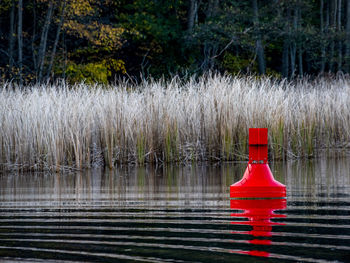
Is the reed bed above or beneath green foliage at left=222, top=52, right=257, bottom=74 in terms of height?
beneath

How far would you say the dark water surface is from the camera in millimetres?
3410

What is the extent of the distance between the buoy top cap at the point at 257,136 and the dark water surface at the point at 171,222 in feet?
1.73

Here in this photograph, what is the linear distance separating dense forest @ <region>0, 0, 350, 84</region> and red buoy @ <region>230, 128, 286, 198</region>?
1700cm

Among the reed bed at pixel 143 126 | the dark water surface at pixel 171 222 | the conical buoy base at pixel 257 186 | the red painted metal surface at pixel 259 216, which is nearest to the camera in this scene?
the dark water surface at pixel 171 222

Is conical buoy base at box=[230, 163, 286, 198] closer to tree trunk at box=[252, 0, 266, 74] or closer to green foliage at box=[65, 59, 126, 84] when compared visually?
green foliage at box=[65, 59, 126, 84]

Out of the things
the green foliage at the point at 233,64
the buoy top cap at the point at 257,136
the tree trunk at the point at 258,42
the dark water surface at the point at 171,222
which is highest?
the tree trunk at the point at 258,42

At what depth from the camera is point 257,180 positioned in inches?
225

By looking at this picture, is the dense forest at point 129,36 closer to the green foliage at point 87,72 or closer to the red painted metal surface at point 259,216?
the green foliage at point 87,72

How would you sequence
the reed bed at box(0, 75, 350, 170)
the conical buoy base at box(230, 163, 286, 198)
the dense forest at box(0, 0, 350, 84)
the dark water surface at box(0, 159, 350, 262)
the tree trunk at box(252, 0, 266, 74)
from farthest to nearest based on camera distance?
the tree trunk at box(252, 0, 266, 74), the dense forest at box(0, 0, 350, 84), the reed bed at box(0, 75, 350, 170), the conical buoy base at box(230, 163, 286, 198), the dark water surface at box(0, 159, 350, 262)

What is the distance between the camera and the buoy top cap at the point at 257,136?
5.71 m

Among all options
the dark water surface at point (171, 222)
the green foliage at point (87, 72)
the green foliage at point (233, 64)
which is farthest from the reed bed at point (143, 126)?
the green foliage at point (233, 64)

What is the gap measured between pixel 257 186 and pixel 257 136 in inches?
16.4

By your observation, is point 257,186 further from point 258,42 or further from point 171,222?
point 258,42

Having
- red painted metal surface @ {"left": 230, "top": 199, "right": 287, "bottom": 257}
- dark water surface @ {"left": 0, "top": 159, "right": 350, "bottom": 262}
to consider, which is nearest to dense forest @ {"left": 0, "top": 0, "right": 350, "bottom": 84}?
dark water surface @ {"left": 0, "top": 159, "right": 350, "bottom": 262}
